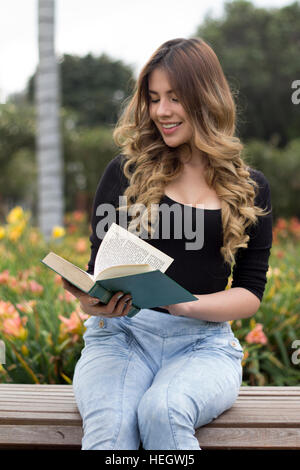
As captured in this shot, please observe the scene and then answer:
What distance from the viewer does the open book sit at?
1.51m

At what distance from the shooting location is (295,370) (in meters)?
2.78

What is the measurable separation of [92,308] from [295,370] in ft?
4.66

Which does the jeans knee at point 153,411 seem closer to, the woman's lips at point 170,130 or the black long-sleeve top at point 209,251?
the black long-sleeve top at point 209,251

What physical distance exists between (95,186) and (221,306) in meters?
7.90

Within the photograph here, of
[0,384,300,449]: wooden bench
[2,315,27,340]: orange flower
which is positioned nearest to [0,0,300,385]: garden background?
[2,315,27,340]: orange flower

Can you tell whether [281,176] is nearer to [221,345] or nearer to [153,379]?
[221,345]

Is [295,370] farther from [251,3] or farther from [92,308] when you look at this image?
[251,3]

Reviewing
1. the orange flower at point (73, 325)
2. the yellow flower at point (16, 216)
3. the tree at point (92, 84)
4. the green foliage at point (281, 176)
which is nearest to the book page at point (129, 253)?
the orange flower at point (73, 325)

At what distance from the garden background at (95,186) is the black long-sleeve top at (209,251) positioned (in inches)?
16.4

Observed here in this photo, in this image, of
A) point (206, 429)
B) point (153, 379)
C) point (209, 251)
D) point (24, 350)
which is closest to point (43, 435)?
point (153, 379)

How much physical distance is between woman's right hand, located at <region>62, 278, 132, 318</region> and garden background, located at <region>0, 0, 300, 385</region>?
707 millimetres

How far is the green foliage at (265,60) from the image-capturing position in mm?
19328

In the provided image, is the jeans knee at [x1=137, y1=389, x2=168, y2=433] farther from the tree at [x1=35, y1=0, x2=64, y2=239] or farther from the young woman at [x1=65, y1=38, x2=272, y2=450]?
the tree at [x1=35, y1=0, x2=64, y2=239]

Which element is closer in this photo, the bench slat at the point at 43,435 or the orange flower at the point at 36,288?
the bench slat at the point at 43,435
